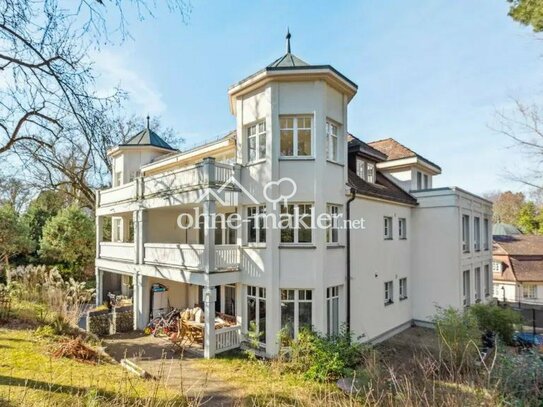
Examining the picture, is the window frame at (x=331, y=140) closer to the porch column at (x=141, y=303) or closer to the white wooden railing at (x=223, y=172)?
the white wooden railing at (x=223, y=172)

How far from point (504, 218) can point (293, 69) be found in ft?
193

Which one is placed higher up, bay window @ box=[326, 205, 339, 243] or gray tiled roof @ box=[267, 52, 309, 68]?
gray tiled roof @ box=[267, 52, 309, 68]

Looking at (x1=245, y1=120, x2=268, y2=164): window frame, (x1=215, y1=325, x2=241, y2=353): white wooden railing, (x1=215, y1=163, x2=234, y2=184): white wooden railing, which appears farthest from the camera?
(x1=245, y1=120, x2=268, y2=164): window frame

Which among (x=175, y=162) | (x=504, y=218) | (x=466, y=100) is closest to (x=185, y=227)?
(x=175, y=162)

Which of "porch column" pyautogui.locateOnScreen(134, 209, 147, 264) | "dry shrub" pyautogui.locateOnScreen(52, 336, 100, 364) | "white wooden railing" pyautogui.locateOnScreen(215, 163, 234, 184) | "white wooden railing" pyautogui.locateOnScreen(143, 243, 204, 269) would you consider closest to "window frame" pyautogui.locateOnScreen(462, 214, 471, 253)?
"white wooden railing" pyautogui.locateOnScreen(215, 163, 234, 184)

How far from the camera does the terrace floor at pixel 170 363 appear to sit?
9180mm

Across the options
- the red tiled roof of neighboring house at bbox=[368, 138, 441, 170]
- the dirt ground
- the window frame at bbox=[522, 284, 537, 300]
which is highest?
the red tiled roof of neighboring house at bbox=[368, 138, 441, 170]

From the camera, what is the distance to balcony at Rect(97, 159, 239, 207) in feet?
41.7

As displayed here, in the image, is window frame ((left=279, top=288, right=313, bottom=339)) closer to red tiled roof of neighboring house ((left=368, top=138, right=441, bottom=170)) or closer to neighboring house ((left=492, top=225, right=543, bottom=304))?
red tiled roof of neighboring house ((left=368, top=138, right=441, bottom=170))

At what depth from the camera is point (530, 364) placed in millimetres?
6875

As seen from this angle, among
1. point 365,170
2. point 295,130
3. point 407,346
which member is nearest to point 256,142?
point 295,130

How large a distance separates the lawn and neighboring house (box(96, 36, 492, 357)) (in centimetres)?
408

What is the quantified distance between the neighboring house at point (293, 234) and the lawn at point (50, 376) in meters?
Answer: 4.08

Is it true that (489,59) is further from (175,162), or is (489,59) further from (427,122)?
(175,162)
